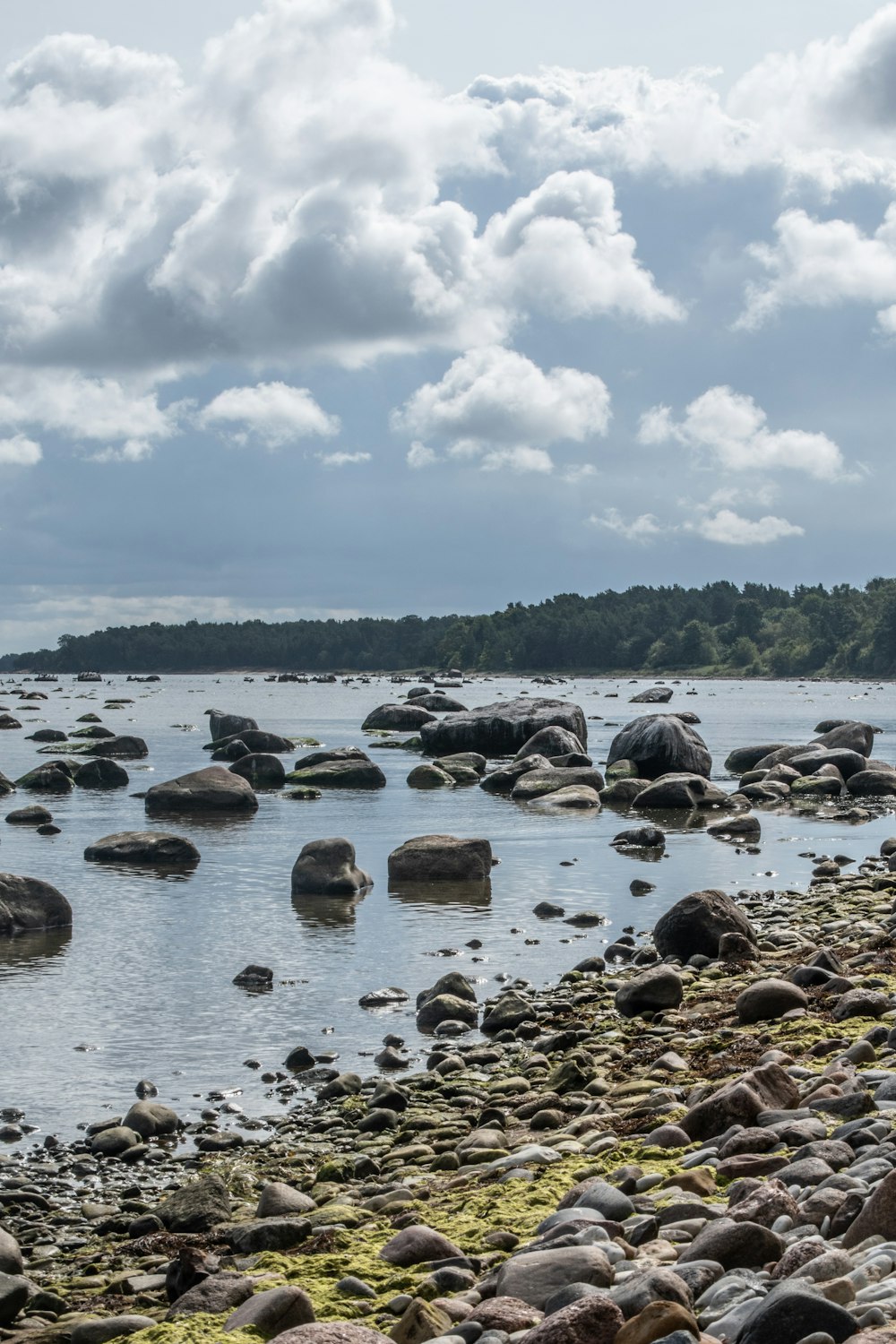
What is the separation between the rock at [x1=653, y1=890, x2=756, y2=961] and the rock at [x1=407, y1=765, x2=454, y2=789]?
23117mm

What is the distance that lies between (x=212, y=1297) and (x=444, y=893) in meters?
13.8

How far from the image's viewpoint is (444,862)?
21.3m

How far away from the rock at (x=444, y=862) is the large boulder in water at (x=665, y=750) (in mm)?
16920

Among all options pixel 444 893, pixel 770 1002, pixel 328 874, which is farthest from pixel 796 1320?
pixel 328 874

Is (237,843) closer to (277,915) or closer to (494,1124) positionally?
(277,915)

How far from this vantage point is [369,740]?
55.9 metres

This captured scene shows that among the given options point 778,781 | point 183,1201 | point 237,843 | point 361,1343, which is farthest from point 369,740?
point 361,1343

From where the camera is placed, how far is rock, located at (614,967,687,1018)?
12.8m

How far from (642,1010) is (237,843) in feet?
49.7

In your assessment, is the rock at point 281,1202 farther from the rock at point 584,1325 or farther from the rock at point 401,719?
the rock at point 401,719

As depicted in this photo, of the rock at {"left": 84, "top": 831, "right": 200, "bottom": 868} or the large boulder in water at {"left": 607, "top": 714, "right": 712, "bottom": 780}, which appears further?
the large boulder in water at {"left": 607, "top": 714, "right": 712, "bottom": 780}

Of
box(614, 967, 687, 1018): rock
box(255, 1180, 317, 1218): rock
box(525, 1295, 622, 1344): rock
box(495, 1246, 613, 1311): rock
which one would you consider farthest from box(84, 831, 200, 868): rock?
box(525, 1295, 622, 1344): rock

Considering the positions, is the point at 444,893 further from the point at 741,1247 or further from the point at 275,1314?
the point at 741,1247

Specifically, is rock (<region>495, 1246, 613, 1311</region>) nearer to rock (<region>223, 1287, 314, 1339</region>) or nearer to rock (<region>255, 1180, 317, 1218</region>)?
rock (<region>223, 1287, 314, 1339</region>)
